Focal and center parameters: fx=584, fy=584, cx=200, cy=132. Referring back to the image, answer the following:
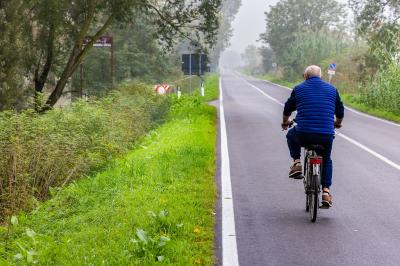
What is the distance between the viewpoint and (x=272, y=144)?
15.2 m

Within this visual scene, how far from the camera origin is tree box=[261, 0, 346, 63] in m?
71.5

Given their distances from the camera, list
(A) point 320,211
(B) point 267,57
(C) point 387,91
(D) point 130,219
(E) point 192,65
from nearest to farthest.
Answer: (D) point 130,219, (A) point 320,211, (C) point 387,91, (E) point 192,65, (B) point 267,57

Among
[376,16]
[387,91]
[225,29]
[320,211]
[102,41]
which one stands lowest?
[320,211]

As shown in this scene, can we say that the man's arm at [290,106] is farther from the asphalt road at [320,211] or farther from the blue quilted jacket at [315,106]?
the asphalt road at [320,211]

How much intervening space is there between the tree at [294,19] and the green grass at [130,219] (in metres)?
62.1

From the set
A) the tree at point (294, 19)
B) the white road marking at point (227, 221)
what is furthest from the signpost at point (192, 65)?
the tree at point (294, 19)

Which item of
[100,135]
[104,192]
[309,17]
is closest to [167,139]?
[100,135]

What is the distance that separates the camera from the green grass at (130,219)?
234 inches

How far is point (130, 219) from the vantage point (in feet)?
23.8

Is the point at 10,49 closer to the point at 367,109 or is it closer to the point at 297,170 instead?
the point at 297,170

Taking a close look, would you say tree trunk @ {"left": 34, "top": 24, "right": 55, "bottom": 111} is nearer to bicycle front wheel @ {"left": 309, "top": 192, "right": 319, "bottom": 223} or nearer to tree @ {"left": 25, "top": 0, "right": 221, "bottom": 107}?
tree @ {"left": 25, "top": 0, "right": 221, "bottom": 107}

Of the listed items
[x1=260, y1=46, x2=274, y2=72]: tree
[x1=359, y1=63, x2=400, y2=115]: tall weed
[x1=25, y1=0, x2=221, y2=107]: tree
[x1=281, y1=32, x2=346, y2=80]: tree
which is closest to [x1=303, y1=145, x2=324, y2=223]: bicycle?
[x1=25, y1=0, x2=221, y2=107]: tree

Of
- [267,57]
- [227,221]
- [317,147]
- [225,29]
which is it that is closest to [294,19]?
[267,57]

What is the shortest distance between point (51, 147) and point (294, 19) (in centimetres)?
6434
